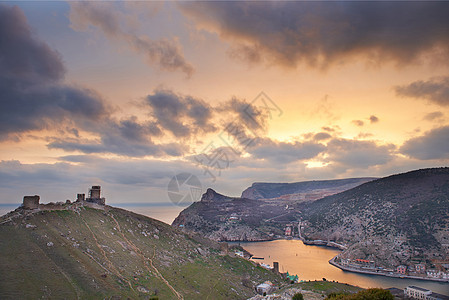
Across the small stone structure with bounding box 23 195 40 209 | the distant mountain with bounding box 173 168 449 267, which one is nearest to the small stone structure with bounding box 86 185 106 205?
the small stone structure with bounding box 23 195 40 209

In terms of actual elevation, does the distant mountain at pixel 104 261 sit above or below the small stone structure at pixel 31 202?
below

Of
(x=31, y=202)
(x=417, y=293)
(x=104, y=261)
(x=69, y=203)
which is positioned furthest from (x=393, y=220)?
(x=31, y=202)

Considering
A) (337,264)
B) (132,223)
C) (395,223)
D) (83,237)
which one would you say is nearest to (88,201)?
(132,223)

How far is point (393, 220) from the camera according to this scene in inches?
4461

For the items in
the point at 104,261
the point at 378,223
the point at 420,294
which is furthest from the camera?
the point at 378,223

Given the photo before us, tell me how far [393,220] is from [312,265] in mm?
45696

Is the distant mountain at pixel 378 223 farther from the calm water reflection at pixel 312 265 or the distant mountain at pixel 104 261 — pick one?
the distant mountain at pixel 104 261

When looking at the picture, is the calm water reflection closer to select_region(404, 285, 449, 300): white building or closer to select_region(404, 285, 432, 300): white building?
select_region(404, 285, 449, 300): white building

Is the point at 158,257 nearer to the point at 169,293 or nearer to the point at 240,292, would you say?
the point at 169,293

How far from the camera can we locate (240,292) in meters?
41.5

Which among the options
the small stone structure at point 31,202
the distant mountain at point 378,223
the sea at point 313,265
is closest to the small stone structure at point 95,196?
the small stone structure at point 31,202

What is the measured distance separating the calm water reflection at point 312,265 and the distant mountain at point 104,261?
43.1m

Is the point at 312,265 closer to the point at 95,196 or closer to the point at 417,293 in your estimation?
the point at 417,293

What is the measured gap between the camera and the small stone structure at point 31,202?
107 feet
